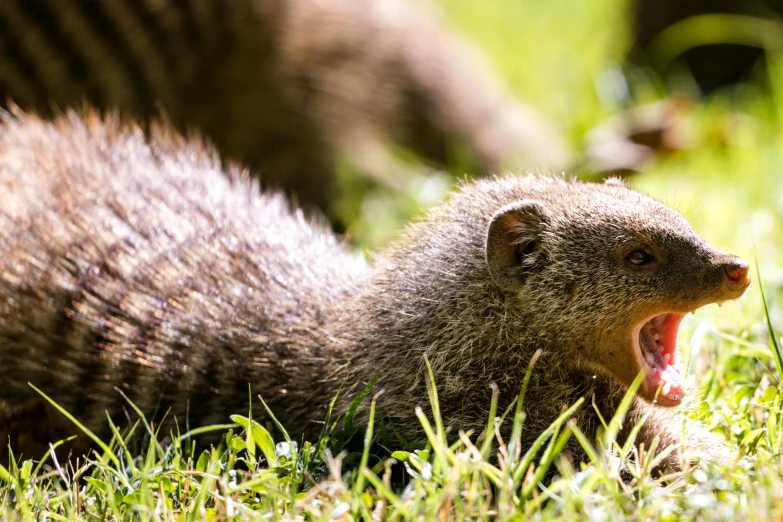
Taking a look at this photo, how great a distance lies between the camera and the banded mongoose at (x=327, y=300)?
2.70 meters

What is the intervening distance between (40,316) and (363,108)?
2.48m

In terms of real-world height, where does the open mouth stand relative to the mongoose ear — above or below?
below

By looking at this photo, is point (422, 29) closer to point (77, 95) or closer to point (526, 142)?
point (526, 142)

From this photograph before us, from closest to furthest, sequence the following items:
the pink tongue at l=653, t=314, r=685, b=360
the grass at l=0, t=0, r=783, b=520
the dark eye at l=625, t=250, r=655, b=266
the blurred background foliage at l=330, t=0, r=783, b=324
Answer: the grass at l=0, t=0, r=783, b=520, the dark eye at l=625, t=250, r=655, b=266, the pink tongue at l=653, t=314, r=685, b=360, the blurred background foliage at l=330, t=0, r=783, b=324

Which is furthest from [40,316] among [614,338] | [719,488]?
[719,488]

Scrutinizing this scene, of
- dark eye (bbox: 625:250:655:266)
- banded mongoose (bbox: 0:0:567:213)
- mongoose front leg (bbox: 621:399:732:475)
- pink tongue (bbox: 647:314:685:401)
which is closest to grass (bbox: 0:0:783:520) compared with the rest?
mongoose front leg (bbox: 621:399:732:475)

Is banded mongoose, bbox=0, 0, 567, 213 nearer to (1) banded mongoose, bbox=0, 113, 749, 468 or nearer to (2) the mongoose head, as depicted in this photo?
(1) banded mongoose, bbox=0, 113, 749, 468

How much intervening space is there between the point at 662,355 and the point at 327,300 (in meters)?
0.93

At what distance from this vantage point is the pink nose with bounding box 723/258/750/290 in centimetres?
259

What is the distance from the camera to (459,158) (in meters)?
5.38

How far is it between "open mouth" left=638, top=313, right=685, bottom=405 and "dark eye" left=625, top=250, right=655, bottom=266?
181 millimetres

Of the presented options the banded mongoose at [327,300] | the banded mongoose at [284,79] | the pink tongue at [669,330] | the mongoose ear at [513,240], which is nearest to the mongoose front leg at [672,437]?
the banded mongoose at [327,300]

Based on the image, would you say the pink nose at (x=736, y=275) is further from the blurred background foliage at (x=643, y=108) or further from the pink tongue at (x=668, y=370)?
the blurred background foliage at (x=643, y=108)

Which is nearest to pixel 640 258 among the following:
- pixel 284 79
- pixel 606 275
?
pixel 606 275
